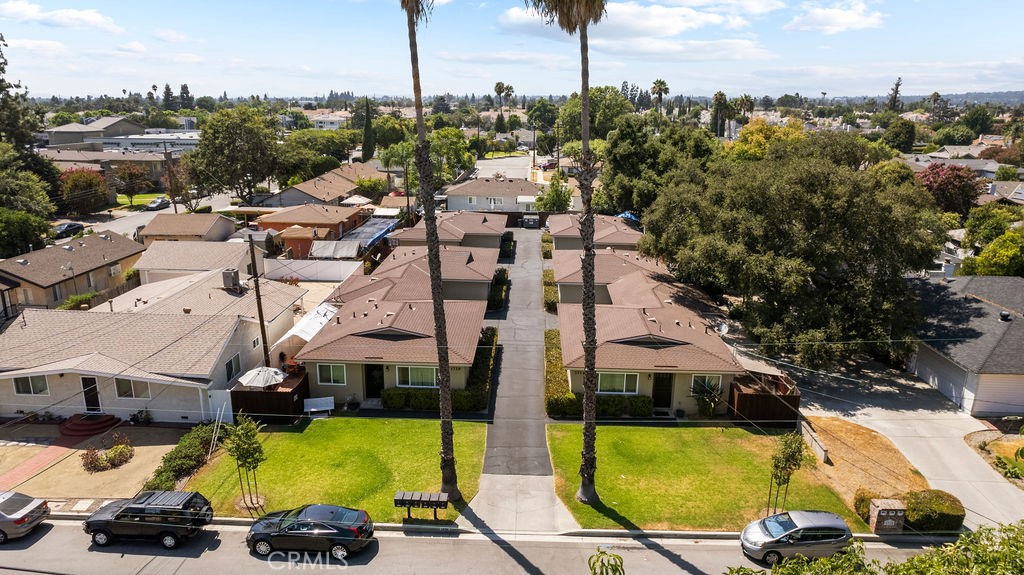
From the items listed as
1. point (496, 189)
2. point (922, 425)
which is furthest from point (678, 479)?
point (496, 189)

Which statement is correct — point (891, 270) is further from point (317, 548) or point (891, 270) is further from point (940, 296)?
point (317, 548)

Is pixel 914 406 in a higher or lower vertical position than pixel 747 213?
lower

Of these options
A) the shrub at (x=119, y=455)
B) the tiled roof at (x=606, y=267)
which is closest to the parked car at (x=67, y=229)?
the shrub at (x=119, y=455)

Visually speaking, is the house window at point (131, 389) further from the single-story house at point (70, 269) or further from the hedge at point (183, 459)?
the single-story house at point (70, 269)

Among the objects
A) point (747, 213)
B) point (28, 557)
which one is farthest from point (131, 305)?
point (747, 213)

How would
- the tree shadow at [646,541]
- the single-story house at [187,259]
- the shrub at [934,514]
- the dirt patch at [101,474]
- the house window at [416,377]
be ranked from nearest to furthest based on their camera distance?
1. the tree shadow at [646,541]
2. the shrub at [934,514]
3. the dirt patch at [101,474]
4. the house window at [416,377]
5. the single-story house at [187,259]

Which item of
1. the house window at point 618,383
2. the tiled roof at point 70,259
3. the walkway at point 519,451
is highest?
the tiled roof at point 70,259

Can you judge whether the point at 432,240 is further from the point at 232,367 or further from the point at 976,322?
the point at 976,322
